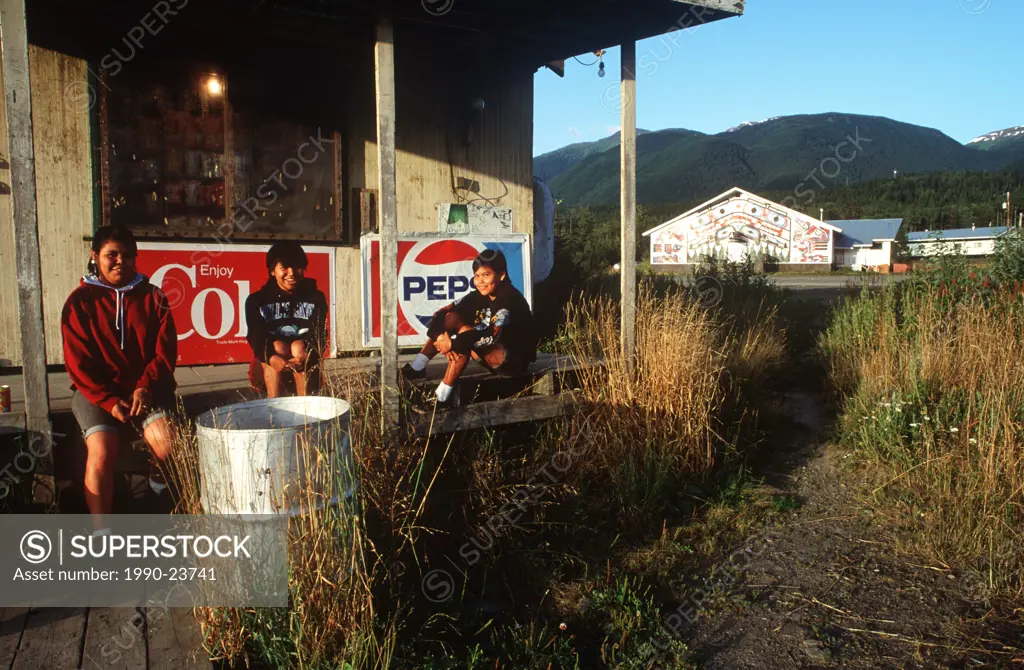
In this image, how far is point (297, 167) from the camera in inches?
266

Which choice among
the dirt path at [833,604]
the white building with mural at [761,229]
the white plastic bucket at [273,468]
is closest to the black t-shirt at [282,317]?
the white plastic bucket at [273,468]

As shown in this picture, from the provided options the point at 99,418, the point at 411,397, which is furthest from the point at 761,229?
the point at 99,418

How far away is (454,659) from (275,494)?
45.6 inches

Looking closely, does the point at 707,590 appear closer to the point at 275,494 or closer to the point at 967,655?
the point at 967,655

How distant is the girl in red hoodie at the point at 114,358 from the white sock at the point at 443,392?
1776 mm

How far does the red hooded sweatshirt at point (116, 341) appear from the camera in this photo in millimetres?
4281

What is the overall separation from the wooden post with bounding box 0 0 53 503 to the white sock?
241cm

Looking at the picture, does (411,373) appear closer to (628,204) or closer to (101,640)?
(628,204)

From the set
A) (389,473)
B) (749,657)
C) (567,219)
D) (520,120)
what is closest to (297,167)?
(520,120)

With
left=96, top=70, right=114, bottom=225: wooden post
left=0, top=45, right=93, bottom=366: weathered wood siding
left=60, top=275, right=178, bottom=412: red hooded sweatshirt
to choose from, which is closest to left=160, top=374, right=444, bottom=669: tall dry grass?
left=60, top=275, right=178, bottom=412: red hooded sweatshirt

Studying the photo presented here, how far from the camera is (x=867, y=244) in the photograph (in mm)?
68000

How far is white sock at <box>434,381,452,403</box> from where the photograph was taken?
18.1 ft

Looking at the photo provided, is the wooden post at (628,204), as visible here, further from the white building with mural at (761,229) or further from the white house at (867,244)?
the white house at (867,244)

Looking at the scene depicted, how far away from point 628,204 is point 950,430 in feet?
9.48
